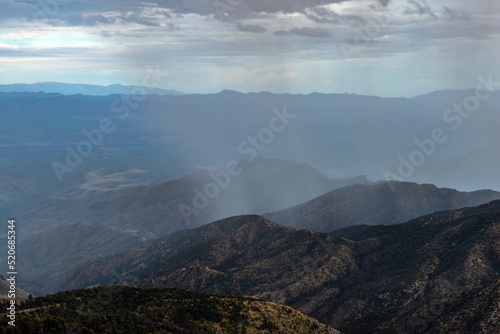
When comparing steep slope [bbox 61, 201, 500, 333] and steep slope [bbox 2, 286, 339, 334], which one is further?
steep slope [bbox 61, 201, 500, 333]

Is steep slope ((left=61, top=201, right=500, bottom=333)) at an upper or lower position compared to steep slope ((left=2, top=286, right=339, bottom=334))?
lower

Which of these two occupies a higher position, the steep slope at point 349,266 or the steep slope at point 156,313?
the steep slope at point 156,313

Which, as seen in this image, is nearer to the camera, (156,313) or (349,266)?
(156,313)

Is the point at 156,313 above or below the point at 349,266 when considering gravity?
above
